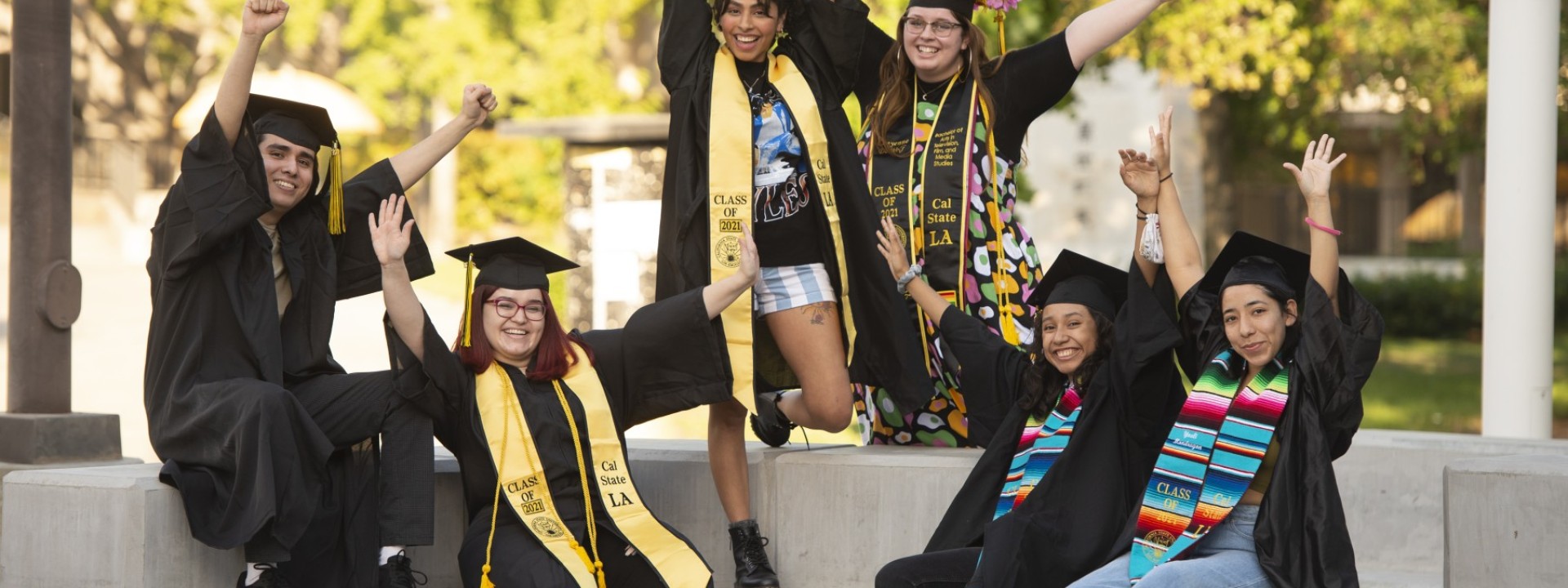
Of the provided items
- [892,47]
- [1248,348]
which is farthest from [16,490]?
[1248,348]

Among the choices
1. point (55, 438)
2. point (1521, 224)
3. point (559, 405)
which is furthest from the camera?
point (1521, 224)

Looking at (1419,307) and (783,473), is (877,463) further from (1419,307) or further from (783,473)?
(1419,307)

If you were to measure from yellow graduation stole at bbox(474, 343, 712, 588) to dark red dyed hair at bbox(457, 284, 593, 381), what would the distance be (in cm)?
4

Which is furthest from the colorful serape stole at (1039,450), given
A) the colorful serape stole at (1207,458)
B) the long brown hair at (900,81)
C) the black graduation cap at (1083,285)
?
the long brown hair at (900,81)

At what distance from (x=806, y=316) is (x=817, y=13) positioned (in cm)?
105

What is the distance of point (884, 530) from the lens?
5582 mm

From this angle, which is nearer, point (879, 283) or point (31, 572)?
point (31, 572)

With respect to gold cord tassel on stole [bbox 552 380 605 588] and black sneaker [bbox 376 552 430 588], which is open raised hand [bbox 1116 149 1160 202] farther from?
black sneaker [bbox 376 552 430 588]

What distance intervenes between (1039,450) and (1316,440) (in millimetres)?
884

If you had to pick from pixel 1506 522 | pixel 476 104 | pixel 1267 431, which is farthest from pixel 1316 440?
pixel 476 104

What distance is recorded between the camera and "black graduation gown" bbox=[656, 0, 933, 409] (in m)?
5.44

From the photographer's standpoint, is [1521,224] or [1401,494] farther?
[1521,224]

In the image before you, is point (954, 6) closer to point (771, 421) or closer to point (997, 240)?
point (997, 240)

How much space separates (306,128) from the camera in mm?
5098
